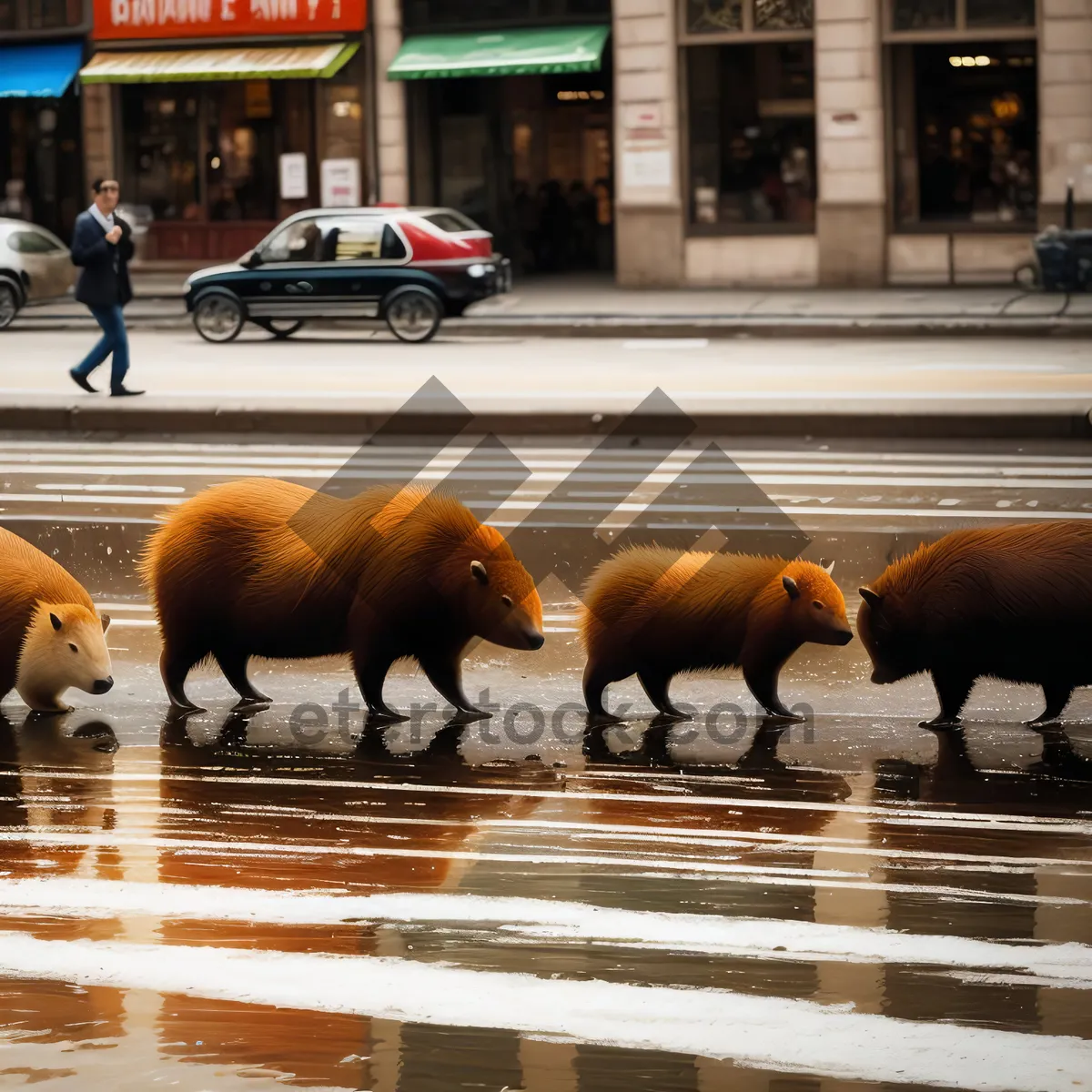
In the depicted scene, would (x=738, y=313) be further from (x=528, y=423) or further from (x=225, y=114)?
(x=225, y=114)

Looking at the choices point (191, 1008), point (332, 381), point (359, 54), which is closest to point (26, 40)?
point (359, 54)

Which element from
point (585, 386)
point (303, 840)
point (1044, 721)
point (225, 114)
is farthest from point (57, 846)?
point (225, 114)

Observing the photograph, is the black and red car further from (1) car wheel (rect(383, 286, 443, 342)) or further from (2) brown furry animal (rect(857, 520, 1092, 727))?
(2) brown furry animal (rect(857, 520, 1092, 727))

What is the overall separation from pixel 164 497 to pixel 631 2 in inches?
764

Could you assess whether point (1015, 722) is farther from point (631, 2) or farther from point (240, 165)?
point (240, 165)

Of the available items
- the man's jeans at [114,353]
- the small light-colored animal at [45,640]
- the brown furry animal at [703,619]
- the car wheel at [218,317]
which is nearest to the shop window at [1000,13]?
the car wheel at [218,317]

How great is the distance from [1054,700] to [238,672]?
3.05 m

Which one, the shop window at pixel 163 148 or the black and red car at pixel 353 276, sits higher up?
the shop window at pixel 163 148

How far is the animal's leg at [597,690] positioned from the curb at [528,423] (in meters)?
8.71

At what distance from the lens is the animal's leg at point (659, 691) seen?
7289 millimetres

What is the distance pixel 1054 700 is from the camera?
699cm

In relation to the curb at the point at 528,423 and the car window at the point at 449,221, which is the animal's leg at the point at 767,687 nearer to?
the curb at the point at 528,423

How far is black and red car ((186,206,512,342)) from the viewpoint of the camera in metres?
25.0

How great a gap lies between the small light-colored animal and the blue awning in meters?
28.0
